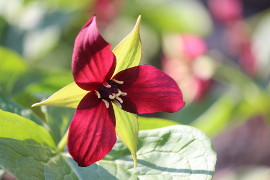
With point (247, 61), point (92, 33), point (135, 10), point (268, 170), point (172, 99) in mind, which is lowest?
point (268, 170)

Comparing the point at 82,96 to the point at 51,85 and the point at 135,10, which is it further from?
the point at 135,10

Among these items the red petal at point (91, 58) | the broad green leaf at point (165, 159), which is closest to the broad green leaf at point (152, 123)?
the broad green leaf at point (165, 159)

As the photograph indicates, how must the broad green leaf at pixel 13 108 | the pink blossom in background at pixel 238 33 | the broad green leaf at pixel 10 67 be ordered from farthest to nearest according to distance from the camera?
1. the pink blossom in background at pixel 238 33
2. the broad green leaf at pixel 10 67
3. the broad green leaf at pixel 13 108

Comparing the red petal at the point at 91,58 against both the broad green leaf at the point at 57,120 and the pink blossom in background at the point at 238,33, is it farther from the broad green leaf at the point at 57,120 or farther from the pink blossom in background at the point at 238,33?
the pink blossom in background at the point at 238,33

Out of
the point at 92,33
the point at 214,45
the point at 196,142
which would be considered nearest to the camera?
the point at 92,33

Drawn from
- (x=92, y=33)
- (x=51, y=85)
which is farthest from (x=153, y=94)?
(x=51, y=85)

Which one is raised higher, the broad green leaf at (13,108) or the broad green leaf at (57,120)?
the broad green leaf at (13,108)

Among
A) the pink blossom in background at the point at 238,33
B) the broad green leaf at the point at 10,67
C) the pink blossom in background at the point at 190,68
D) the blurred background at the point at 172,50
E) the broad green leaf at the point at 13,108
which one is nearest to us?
the broad green leaf at the point at 13,108
